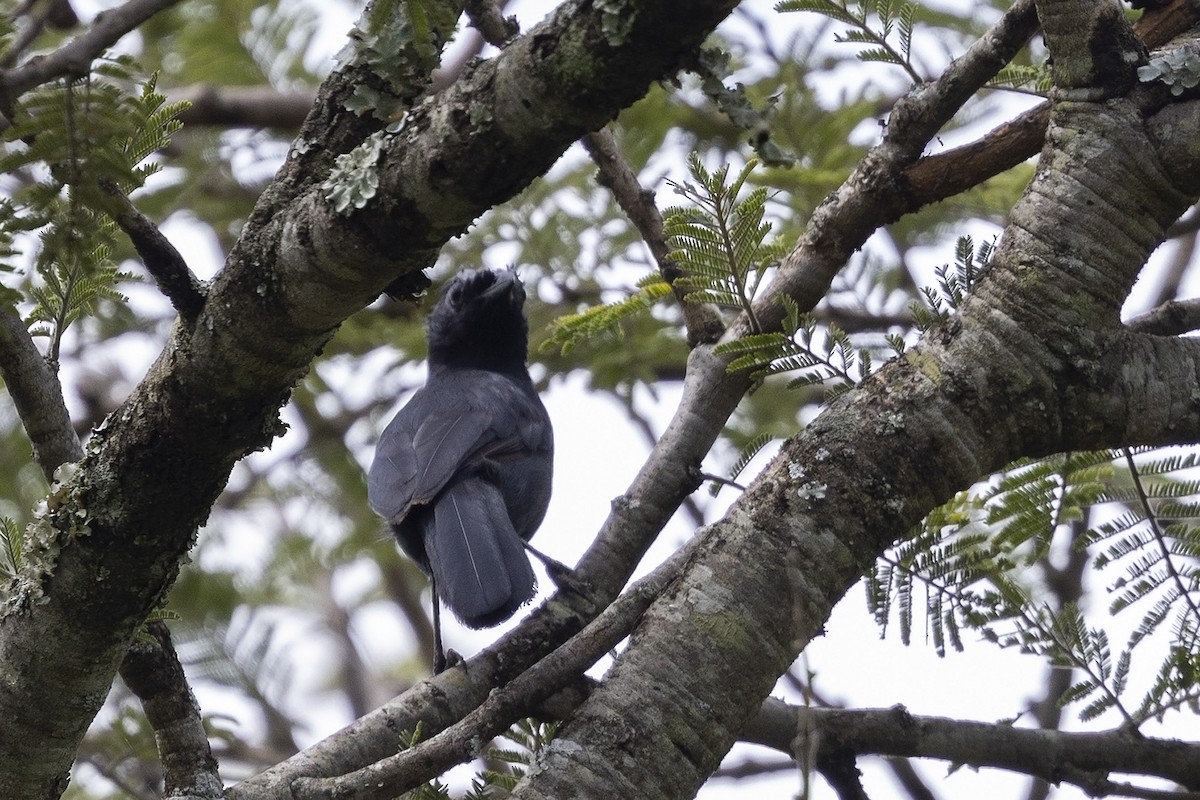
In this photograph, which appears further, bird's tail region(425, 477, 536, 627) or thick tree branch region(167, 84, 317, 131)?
thick tree branch region(167, 84, 317, 131)

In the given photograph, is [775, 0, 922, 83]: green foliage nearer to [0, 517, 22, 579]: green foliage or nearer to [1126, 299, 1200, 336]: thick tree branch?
[1126, 299, 1200, 336]: thick tree branch

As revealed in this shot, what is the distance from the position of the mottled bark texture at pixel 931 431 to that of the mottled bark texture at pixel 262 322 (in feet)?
2.94

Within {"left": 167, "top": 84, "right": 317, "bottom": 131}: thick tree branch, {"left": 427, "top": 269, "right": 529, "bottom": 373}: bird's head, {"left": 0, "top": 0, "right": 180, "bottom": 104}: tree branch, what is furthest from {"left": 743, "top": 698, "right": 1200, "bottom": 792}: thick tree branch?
{"left": 167, "top": 84, "right": 317, "bottom": 131}: thick tree branch

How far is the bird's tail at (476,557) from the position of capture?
4.20m

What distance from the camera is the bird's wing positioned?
4.96 meters

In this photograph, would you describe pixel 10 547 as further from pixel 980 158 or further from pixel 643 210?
pixel 980 158

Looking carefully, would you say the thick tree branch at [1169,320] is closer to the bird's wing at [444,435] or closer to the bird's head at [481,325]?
the bird's wing at [444,435]

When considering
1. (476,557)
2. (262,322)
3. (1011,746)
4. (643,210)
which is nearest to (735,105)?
(262,322)

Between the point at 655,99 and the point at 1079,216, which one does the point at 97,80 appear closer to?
the point at 1079,216

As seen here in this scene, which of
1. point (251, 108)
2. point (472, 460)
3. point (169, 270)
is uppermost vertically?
point (251, 108)

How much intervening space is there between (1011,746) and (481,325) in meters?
3.65

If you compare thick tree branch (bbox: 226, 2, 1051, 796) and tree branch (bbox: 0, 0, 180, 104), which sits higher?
thick tree branch (bbox: 226, 2, 1051, 796)

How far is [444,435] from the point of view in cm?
517

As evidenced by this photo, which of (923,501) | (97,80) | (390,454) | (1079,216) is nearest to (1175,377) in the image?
(1079,216)
